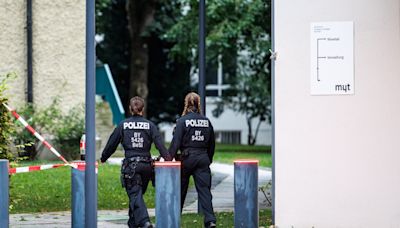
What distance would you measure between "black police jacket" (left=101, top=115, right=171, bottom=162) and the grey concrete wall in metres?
12.2

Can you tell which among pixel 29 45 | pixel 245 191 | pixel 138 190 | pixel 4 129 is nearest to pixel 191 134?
pixel 138 190

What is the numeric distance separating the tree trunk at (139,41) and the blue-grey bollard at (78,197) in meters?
25.2

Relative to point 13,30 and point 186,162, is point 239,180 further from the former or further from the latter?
point 13,30

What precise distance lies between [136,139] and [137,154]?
0.17 meters

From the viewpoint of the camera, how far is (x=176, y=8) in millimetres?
37844

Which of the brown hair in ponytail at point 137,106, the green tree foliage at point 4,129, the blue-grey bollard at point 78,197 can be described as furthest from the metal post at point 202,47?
the green tree foliage at point 4,129

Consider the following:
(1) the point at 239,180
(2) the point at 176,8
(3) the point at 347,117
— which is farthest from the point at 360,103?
(2) the point at 176,8

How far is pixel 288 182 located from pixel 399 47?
1.95 metres

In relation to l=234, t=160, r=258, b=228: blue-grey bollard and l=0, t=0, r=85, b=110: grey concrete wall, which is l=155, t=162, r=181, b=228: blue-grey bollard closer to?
l=234, t=160, r=258, b=228: blue-grey bollard

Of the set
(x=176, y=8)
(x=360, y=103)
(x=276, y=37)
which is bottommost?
(x=360, y=103)

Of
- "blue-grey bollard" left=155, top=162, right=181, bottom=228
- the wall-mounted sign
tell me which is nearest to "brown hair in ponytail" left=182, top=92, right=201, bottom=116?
the wall-mounted sign

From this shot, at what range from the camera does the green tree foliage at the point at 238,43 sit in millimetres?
30812

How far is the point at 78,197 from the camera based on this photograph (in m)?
10.9

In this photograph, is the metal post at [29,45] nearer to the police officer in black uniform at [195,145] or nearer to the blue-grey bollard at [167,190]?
the police officer in black uniform at [195,145]
